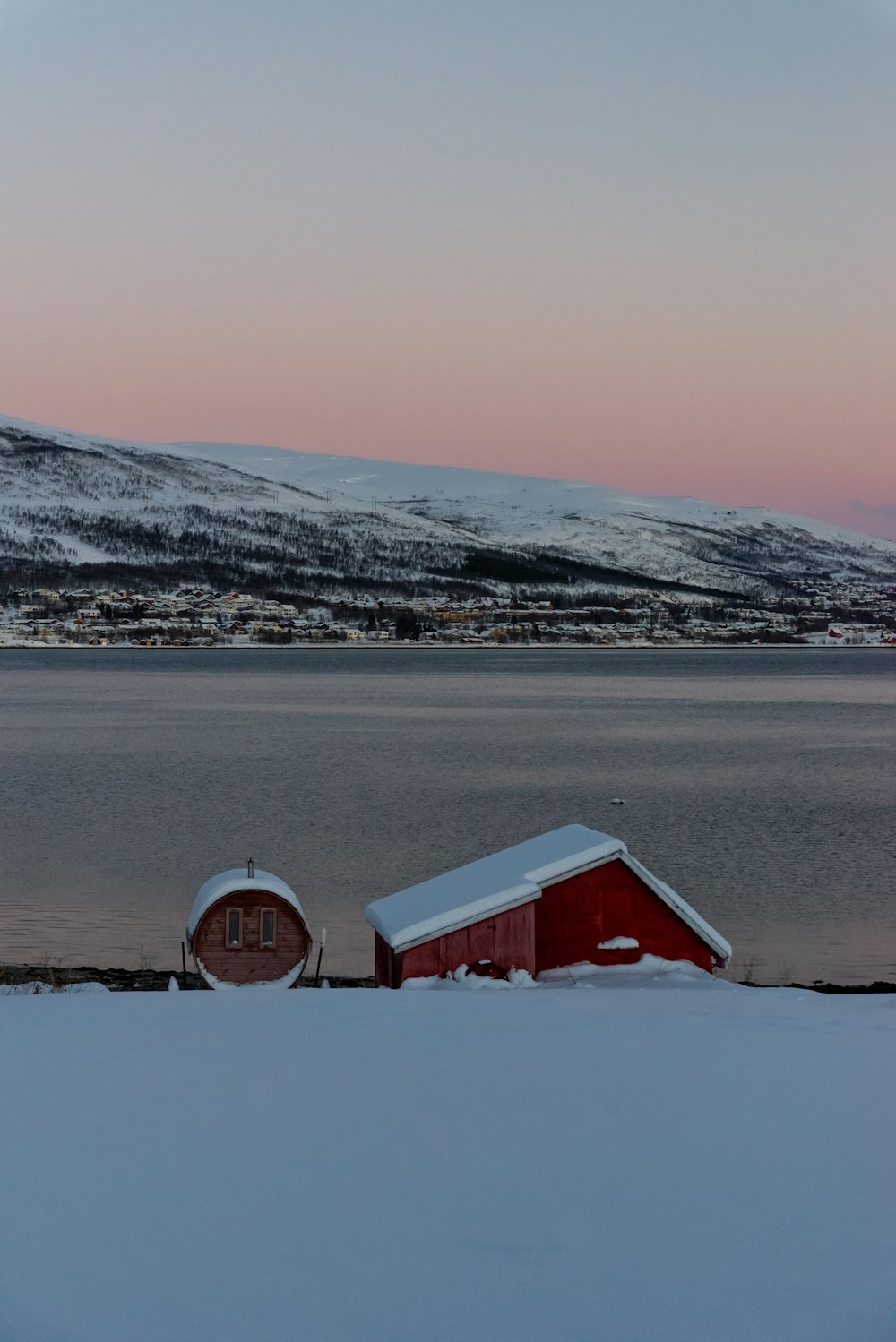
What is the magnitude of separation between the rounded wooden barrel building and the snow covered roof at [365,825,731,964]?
7.20 feet

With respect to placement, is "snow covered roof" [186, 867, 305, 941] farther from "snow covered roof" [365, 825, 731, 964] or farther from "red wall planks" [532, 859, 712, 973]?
"red wall planks" [532, 859, 712, 973]

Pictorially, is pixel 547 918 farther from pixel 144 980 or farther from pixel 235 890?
pixel 144 980

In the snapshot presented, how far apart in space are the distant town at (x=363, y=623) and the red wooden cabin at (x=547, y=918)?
14556 cm

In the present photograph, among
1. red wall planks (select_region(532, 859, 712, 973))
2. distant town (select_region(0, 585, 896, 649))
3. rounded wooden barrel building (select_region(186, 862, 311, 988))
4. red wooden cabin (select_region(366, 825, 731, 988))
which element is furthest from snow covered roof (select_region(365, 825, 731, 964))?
distant town (select_region(0, 585, 896, 649))

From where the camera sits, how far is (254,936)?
13.8 metres

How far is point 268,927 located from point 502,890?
4.06 meters

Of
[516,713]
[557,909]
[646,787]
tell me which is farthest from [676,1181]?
[516,713]

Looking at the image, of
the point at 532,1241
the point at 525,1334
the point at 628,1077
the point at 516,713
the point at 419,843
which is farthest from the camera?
the point at 516,713

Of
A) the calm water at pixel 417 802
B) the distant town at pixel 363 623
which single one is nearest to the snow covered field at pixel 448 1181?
the calm water at pixel 417 802

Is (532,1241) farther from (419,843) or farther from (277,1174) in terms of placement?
(419,843)

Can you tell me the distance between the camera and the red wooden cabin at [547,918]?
419 inches

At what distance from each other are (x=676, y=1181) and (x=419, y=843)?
22371 millimetres

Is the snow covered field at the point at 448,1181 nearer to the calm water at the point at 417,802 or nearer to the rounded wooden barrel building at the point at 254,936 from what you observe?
the rounded wooden barrel building at the point at 254,936

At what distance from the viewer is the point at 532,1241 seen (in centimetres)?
464
